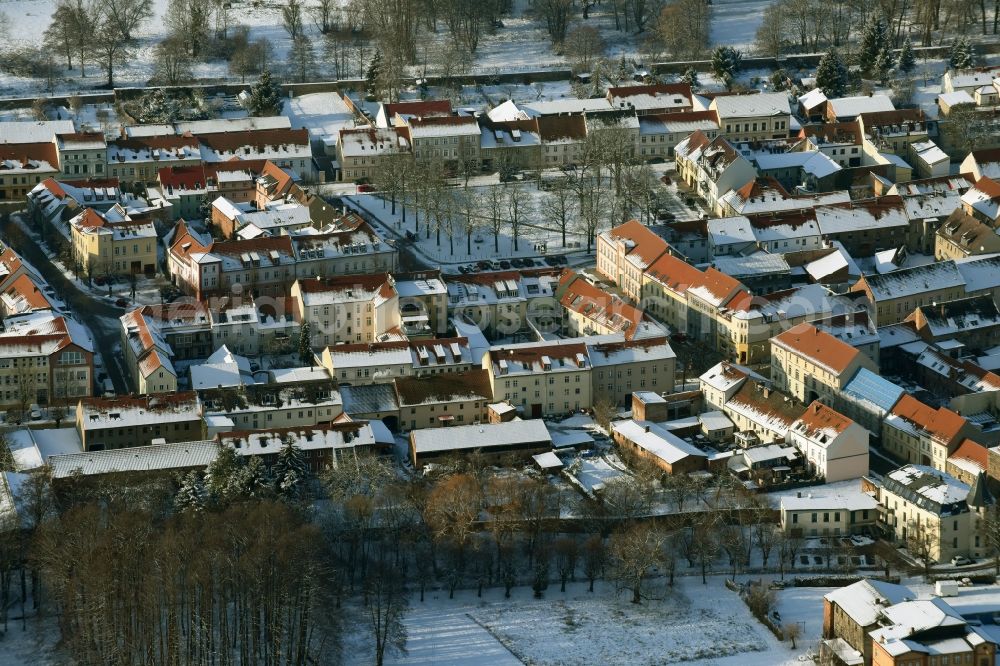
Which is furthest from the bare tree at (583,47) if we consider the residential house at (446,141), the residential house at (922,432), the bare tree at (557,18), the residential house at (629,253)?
the residential house at (922,432)

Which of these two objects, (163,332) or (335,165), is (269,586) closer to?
(163,332)

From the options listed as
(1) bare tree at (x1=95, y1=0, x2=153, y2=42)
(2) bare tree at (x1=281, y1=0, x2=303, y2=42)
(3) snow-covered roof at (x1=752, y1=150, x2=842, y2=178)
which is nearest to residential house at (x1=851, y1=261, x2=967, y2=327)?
(3) snow-covered roof at (x1=752, y1=150, x2=842, y2=178)

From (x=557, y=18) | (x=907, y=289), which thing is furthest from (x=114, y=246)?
(x=557, y=18)

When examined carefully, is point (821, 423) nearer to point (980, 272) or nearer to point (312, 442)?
point (980, 272)

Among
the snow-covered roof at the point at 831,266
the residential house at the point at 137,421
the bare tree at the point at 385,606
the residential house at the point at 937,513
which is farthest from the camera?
A: the snow-covered roof at the point at 831,266

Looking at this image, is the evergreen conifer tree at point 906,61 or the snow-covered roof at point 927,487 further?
the evergreen conifer tree at point 906,61

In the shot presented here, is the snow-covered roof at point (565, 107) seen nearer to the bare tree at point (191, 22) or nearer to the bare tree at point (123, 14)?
the bare tree at point (191, 22)

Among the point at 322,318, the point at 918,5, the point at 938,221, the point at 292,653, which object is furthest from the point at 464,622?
the point at 918,5

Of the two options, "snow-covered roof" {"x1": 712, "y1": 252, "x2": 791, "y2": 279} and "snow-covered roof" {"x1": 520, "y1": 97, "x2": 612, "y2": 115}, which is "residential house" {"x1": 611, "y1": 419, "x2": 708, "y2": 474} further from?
"snow-covered roof" {"x1": 520, "y1": 97, "x2": 612, "y2": 115}
